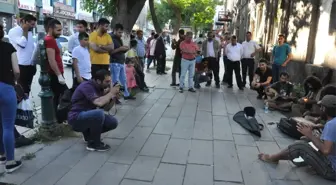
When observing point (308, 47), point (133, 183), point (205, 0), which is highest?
point (205, 0)

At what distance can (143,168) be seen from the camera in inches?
151

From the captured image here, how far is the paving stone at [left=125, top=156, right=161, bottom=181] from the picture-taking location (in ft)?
11.8

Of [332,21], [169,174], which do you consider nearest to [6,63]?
[169,174]

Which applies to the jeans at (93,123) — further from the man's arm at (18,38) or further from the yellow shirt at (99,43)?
the yellow shirt at (99,43)

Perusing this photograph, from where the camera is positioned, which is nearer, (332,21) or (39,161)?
(39,161)

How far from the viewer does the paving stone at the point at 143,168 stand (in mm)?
3600

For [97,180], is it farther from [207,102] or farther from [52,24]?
[207,102]

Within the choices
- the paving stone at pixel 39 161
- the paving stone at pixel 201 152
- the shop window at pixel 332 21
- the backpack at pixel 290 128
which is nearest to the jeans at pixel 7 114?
the paving stone at pixel 39 161

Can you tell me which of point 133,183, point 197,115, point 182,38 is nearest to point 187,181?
point 133,183

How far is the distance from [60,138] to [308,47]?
278 inches

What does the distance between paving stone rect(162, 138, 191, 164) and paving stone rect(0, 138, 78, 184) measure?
1.45 metres

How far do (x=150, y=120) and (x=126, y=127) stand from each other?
64 cm

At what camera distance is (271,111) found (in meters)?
7.11

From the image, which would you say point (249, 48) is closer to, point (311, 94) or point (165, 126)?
point (311, 94)
